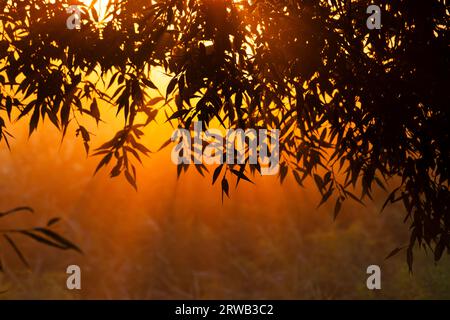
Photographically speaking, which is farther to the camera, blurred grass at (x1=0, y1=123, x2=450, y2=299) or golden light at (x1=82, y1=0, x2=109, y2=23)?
blurred grass at (x1=0, y1=123, x2=450, y2=299)

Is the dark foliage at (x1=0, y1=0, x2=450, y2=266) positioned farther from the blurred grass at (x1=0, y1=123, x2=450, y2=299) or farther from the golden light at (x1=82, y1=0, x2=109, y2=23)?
the blurred grass at (x1=0, y1=123, x2=450, y2=299)

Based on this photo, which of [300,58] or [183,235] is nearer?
[300,58]

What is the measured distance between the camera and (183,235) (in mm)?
25672

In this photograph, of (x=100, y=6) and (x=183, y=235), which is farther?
(x=183, y=235)

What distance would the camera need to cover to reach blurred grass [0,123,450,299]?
23750 mm

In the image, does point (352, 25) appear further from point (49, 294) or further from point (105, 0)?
point (49, 294)

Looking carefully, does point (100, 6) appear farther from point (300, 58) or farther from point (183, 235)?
point (183, 235)

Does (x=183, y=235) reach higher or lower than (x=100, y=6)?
lower

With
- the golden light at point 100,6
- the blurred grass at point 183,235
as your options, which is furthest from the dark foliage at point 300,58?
the blurred grass at point 183,235

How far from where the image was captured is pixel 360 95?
15.7 ft

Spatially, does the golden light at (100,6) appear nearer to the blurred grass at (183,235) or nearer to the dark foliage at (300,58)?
the dark foliage at (300,58)

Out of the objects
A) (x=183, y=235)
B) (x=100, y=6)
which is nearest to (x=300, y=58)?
(x=100, y=6)

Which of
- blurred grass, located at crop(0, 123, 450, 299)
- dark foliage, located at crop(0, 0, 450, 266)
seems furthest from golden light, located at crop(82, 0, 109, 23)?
blurred grass, located at crop(0, 123, 450, 299)
